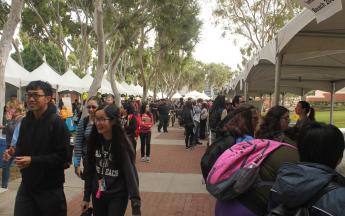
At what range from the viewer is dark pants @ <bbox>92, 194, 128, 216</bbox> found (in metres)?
3.95

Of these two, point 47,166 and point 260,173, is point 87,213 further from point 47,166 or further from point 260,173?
point 260,173

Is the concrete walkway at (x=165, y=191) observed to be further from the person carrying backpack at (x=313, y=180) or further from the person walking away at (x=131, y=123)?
the person carrying backpack at (x=313, y=180)

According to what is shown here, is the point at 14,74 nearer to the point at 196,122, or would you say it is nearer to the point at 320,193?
the point at 196,122

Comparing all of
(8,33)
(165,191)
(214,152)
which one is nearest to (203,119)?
(8,33)

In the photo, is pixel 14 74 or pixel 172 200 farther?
pixel 14 74

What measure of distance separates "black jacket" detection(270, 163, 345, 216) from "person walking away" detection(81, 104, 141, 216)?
74.4 inches

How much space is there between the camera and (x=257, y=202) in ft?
9.06

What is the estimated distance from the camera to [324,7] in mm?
3682

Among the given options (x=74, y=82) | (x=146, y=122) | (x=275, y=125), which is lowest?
(x=146, y=122)

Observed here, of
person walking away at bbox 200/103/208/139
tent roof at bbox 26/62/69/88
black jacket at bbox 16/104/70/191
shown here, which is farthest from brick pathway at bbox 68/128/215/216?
tent roof at bbox 26/62/69/88

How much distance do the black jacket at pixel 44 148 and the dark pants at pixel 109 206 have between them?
0.38m

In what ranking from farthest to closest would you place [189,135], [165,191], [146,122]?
[189,135]
[146,122]
[165,191]

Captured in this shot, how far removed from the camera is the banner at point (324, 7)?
11.5ft

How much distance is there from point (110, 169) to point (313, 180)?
2221 mm
